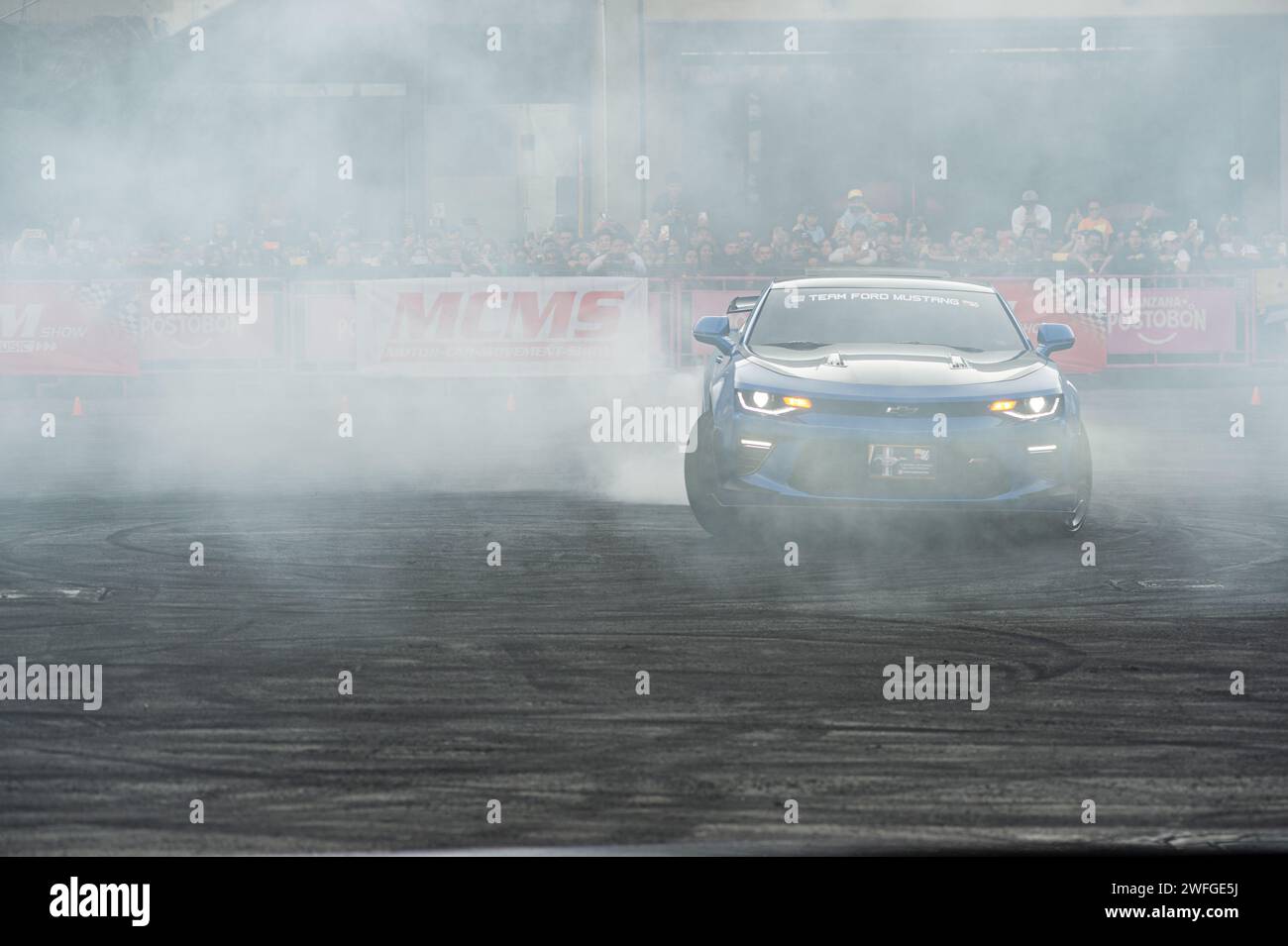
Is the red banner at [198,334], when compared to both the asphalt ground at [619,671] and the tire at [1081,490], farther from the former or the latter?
the tire at [1081,490]

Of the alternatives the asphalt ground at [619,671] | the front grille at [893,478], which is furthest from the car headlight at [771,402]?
the asphalt ground at [619,671]

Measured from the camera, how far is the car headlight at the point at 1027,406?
32.9 ft

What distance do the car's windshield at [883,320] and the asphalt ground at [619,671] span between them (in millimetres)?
1086

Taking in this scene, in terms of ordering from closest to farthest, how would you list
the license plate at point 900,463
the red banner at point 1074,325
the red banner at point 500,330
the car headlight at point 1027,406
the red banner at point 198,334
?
the license plate at point 900,463
the car headlight at point 1027,406
the red banner at point 500,330
the red banner at point 198,334
the red banner at point 1074,325

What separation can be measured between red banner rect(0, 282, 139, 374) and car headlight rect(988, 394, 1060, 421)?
49.3 feet

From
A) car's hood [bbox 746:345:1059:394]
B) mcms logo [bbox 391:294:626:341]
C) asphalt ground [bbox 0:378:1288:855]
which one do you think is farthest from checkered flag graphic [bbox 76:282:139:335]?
car's hood [bbox 746:345:1059:394]

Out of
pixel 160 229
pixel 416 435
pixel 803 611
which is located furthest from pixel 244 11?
pixel 803 611

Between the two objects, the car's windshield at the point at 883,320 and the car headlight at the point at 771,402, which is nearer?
the car headlight at the point at 771,402

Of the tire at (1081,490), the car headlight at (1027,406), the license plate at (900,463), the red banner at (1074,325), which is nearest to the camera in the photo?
the license plate at (900,463)

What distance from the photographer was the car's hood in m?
10.1

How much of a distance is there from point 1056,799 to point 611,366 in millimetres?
17176

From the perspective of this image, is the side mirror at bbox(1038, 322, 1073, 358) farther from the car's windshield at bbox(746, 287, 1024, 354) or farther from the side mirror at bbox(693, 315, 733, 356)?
the side mirror at bbox(693, 315, 733, 356)
